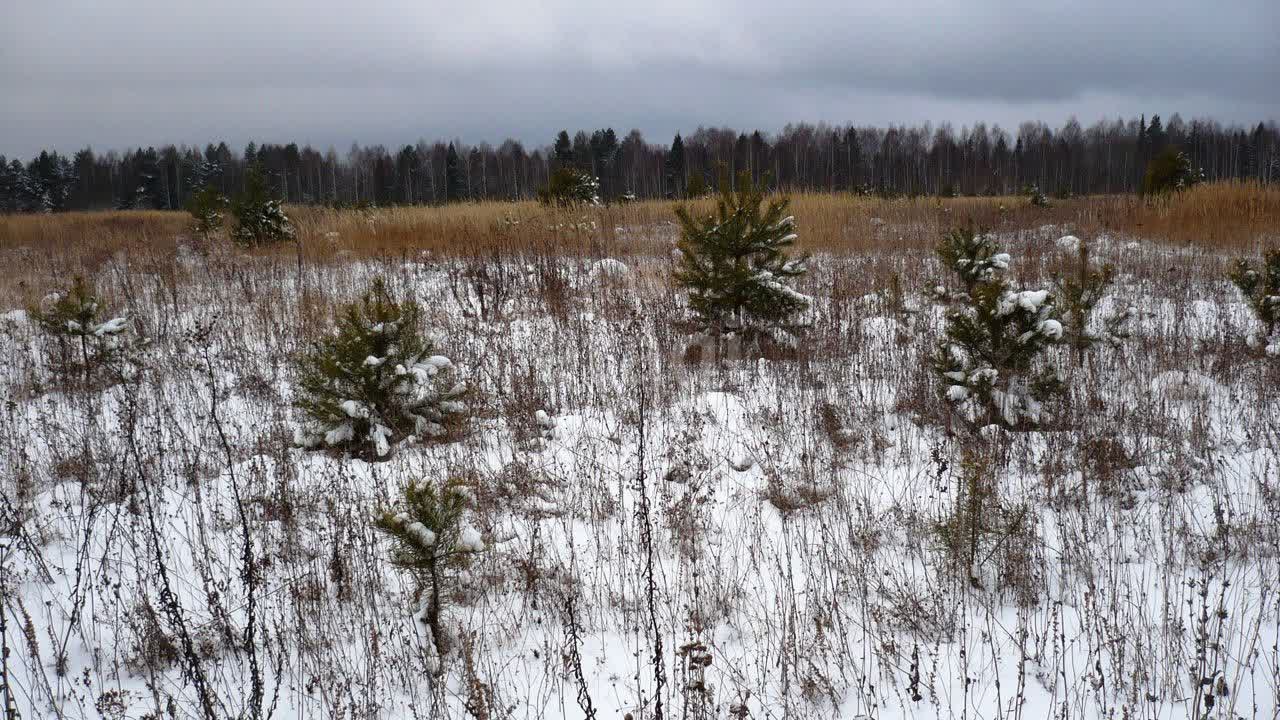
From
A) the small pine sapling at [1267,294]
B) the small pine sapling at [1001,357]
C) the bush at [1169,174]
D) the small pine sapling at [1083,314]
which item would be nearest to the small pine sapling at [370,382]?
the small pine sapling at [1001,357]

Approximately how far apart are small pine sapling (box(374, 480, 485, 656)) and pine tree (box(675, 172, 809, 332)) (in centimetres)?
425

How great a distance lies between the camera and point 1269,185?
1533 centimetres

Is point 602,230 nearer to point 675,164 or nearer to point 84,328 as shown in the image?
point 84,328

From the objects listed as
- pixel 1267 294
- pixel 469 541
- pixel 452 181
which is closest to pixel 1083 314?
pixel 1267 294

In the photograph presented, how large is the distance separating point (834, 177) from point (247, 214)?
1965 inches

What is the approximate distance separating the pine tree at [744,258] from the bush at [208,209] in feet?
41.6

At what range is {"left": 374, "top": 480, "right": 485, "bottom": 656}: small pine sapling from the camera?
9.87 feet

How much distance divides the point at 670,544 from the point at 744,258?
374 centimetres

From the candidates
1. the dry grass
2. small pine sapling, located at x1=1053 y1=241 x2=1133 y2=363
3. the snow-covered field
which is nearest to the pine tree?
the snow-covered field

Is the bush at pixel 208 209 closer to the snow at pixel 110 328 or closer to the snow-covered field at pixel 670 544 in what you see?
the snow-covered field at pixel 670 544

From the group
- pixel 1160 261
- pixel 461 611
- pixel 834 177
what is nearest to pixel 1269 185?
pixel 1160 261

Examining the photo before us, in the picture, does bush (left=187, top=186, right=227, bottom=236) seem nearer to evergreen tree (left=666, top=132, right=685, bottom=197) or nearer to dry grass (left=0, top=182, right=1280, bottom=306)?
dry grass (left=0, top=182, right=1280, bottom=306)

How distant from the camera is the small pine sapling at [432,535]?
9.87 feet

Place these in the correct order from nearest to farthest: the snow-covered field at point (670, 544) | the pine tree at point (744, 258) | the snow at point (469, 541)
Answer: the snow-covered field at point (670, 544)
the snow at point (469, 541)
the pine tree at point (744, 258)
